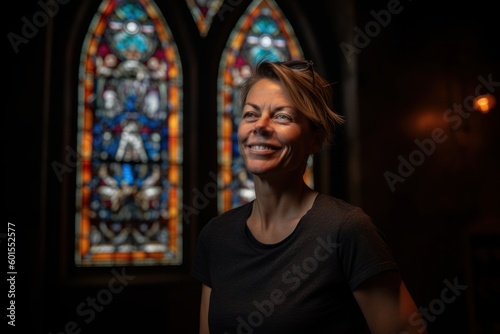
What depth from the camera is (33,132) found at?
2629 mm

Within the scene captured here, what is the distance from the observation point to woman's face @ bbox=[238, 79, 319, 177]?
103 centimetres

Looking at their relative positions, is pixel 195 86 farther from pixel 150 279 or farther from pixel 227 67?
pixel 150 279

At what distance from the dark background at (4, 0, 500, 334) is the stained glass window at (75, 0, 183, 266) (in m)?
0.08

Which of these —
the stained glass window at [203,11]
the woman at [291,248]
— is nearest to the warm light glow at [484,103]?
the stained glass window at [203,11]

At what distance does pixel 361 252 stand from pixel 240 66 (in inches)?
103

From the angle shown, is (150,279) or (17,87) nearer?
(17,87)

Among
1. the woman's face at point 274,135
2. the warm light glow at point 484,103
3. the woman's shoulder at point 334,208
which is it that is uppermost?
the warm light glow at point 484,103

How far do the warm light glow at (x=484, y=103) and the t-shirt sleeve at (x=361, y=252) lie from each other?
2.82 metres

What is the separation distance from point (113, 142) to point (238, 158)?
757 millimetres

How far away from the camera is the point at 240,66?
3.39 meters

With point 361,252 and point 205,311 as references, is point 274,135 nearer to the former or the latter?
point 361,252

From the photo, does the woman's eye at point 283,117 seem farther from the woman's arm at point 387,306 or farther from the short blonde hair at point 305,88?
the woman's arm at point 387,306

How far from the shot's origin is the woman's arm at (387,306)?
2.98ft

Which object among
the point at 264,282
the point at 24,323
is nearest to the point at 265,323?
the point at 264,282
